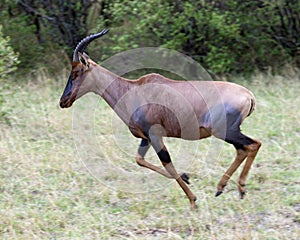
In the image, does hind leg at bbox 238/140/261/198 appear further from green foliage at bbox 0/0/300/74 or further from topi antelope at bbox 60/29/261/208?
green foliage at bbox 0/0/300/74

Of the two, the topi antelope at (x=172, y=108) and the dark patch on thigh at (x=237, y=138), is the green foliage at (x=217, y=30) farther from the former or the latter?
the dark patch on thigh at (x=237, y=138)

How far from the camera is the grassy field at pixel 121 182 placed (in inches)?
249

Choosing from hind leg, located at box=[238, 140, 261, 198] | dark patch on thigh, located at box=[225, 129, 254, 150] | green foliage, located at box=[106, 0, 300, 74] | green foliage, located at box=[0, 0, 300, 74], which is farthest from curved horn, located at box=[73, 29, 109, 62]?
green foliage, located at box=[0, 0, 300, 74]

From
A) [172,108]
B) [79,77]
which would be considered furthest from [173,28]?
[172,108]

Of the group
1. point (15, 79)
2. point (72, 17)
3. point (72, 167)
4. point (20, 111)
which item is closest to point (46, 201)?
point (72, 167)

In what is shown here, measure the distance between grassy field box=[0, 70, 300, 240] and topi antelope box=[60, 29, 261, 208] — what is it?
0.42 m

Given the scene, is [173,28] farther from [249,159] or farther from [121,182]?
[249,159]

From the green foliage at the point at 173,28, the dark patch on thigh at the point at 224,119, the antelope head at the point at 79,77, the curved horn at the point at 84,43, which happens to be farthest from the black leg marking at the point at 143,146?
the green foliage at the point at 173,28

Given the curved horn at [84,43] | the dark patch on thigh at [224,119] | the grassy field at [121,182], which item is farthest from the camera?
the curved horn at [84,43]

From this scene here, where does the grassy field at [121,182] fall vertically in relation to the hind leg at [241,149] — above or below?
below

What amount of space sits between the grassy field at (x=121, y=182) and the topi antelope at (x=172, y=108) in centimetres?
42

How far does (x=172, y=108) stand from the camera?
22.8 feet

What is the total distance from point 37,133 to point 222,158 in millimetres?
3022

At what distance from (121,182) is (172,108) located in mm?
1410
